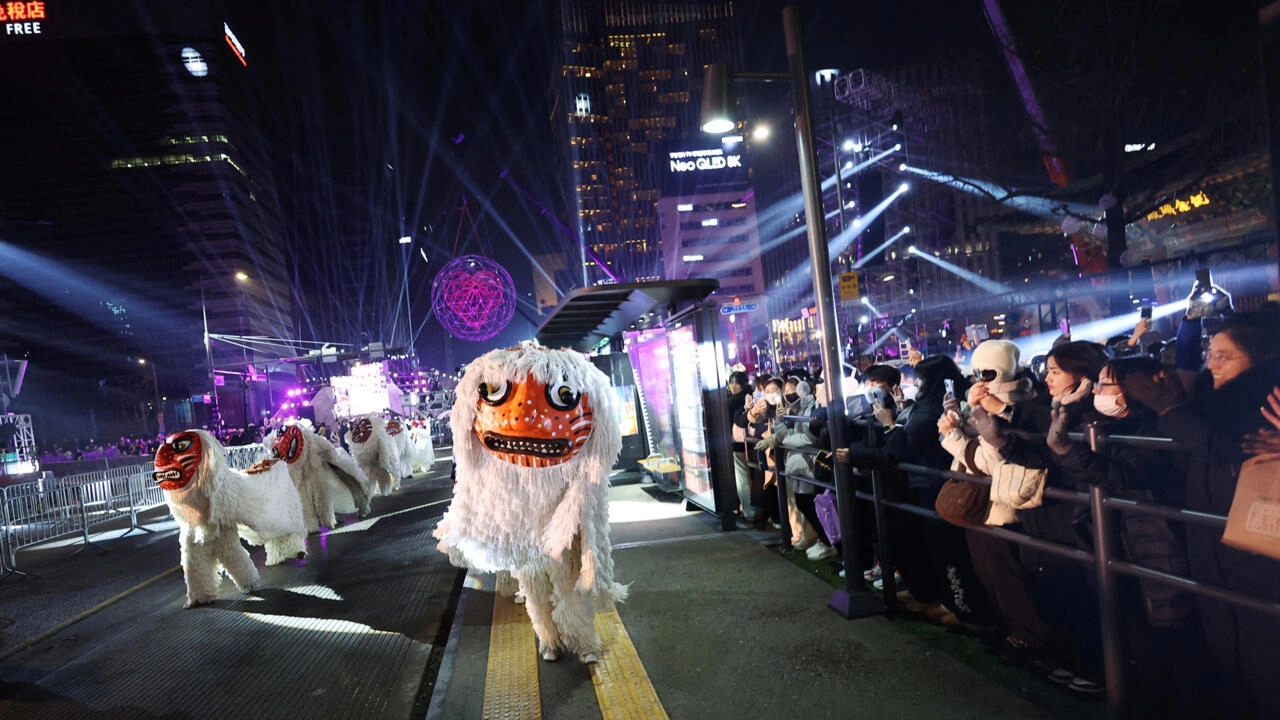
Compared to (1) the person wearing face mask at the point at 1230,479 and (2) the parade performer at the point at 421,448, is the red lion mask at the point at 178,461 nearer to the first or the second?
(1) the person wearing face mask at the point at 1230,479

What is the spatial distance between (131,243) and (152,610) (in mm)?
73338

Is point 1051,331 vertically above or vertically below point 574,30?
below

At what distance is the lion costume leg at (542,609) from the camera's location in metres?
3.92

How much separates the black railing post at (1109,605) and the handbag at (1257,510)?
0.53 m

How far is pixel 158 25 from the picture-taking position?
219ft

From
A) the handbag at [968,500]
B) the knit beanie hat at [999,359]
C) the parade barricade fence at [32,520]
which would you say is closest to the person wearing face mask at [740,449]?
the handbag at [968,500]

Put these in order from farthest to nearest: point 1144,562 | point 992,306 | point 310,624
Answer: point 992,306 → point 310,624 → point 1144,562

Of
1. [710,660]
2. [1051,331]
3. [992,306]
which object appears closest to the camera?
[710,660]

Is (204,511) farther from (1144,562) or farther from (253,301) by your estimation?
(253,301)

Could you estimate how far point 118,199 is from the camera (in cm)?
6228

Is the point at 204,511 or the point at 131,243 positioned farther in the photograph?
the point at 131,243

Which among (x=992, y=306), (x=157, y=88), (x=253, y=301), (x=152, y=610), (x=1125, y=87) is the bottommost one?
(x=152, y=610)

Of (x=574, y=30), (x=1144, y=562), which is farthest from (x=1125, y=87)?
(x=574, y=30)

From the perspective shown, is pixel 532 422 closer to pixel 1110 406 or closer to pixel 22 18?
pixel 1110 406
